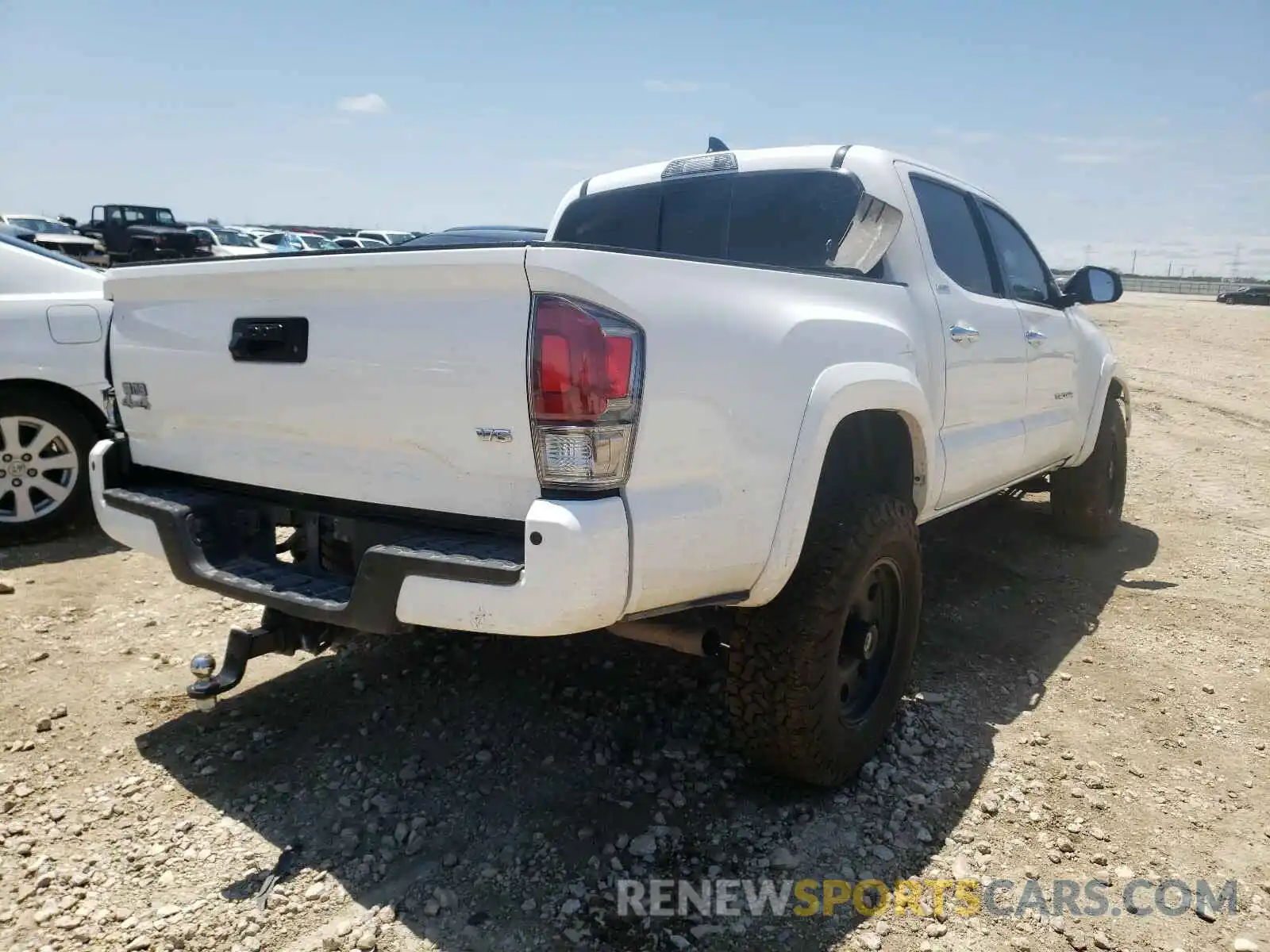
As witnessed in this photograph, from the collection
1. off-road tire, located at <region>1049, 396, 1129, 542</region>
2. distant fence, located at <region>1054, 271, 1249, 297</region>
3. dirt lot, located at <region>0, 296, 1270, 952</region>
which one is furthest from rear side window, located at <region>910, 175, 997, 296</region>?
distant fence, located at <region>1054, 271, 1249, 297</region>

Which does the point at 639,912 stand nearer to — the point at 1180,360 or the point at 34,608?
the point at 34,608

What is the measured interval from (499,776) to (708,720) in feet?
2.56

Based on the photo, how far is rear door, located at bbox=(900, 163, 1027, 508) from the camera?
3.43m

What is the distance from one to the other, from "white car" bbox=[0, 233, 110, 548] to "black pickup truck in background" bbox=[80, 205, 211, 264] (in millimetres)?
16136

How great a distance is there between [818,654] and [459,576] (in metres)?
1.07

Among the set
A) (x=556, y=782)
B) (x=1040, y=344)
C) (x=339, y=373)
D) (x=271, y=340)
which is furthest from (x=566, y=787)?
(x=1040, y=344)

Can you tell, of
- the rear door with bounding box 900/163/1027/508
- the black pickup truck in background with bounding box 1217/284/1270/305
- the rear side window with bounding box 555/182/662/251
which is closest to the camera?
the rear door with bounding box 900/163/1027/508

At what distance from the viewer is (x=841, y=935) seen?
2.22 metres

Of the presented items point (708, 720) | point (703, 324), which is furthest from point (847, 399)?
point (708, 720)

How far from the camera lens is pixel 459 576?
2053mm

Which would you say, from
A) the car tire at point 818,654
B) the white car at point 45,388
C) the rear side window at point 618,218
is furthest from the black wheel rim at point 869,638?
the white car at point 45,388

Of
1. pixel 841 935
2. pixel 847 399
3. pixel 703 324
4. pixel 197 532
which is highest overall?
pixel 703 324

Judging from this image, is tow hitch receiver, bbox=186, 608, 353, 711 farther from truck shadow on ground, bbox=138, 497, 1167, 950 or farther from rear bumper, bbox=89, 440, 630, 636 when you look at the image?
truck shadow on ground, bbox=138, 497, 1167, 950

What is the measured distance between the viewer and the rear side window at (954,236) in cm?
355
